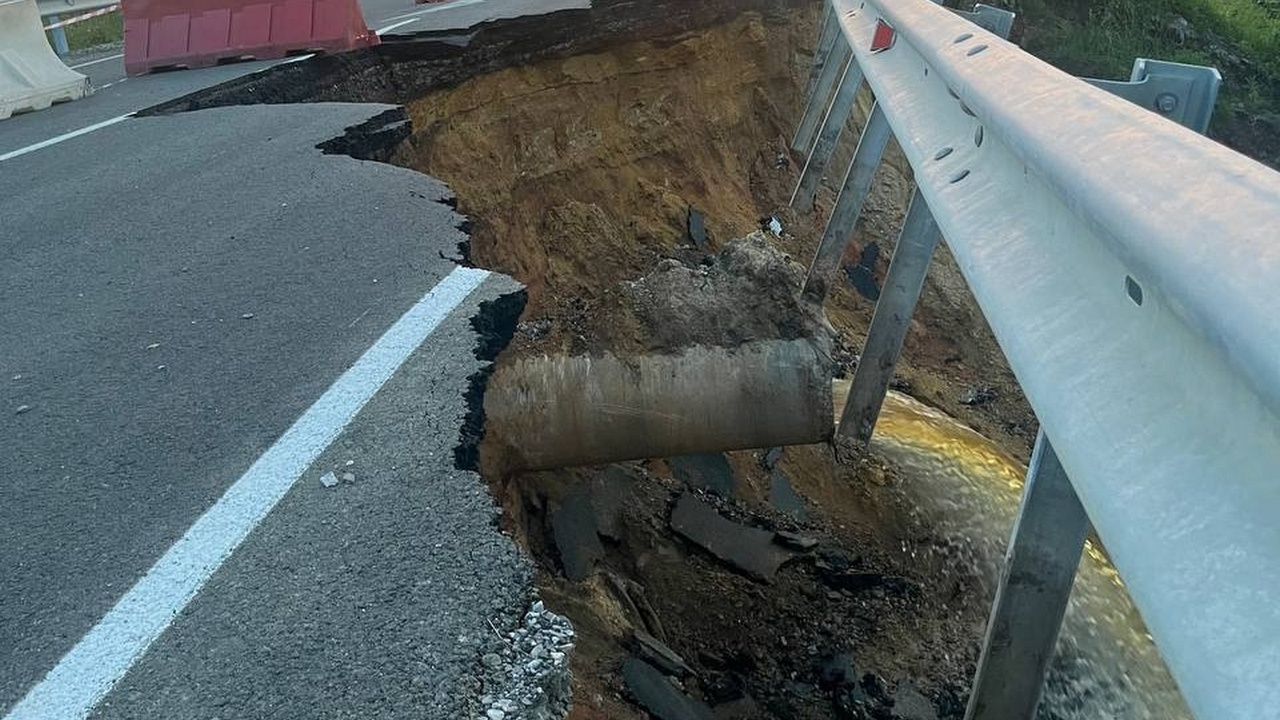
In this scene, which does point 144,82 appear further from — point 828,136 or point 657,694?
point 657,694

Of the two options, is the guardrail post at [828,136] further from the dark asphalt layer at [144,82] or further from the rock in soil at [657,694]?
the rock in soil at [657,694]

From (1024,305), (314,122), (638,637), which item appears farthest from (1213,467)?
(314,122)

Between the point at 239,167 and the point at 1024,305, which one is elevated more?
the point at 1024,305

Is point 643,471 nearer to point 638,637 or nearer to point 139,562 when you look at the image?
point 638,637

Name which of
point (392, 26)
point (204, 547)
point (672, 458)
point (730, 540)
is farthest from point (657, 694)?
point (392, 26)

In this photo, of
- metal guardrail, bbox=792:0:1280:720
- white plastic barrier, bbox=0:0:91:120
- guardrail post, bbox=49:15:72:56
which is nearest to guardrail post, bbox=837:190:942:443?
metal guardrail, bbox=792:0:1280:720

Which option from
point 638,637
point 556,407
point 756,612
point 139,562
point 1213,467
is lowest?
point 756,612

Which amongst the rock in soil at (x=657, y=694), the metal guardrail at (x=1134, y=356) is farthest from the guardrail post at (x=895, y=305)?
the rock in soil at (x=657, y=694)

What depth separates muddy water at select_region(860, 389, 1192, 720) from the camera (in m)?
4.38

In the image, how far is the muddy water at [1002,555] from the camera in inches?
173

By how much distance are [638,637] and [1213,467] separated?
2.78m

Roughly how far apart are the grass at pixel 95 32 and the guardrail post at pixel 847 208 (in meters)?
11.7

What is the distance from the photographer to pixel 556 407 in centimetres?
421

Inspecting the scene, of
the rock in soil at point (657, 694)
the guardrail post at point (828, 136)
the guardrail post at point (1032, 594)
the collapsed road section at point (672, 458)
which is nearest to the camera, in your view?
the guardrail post at point (1032, 594)
